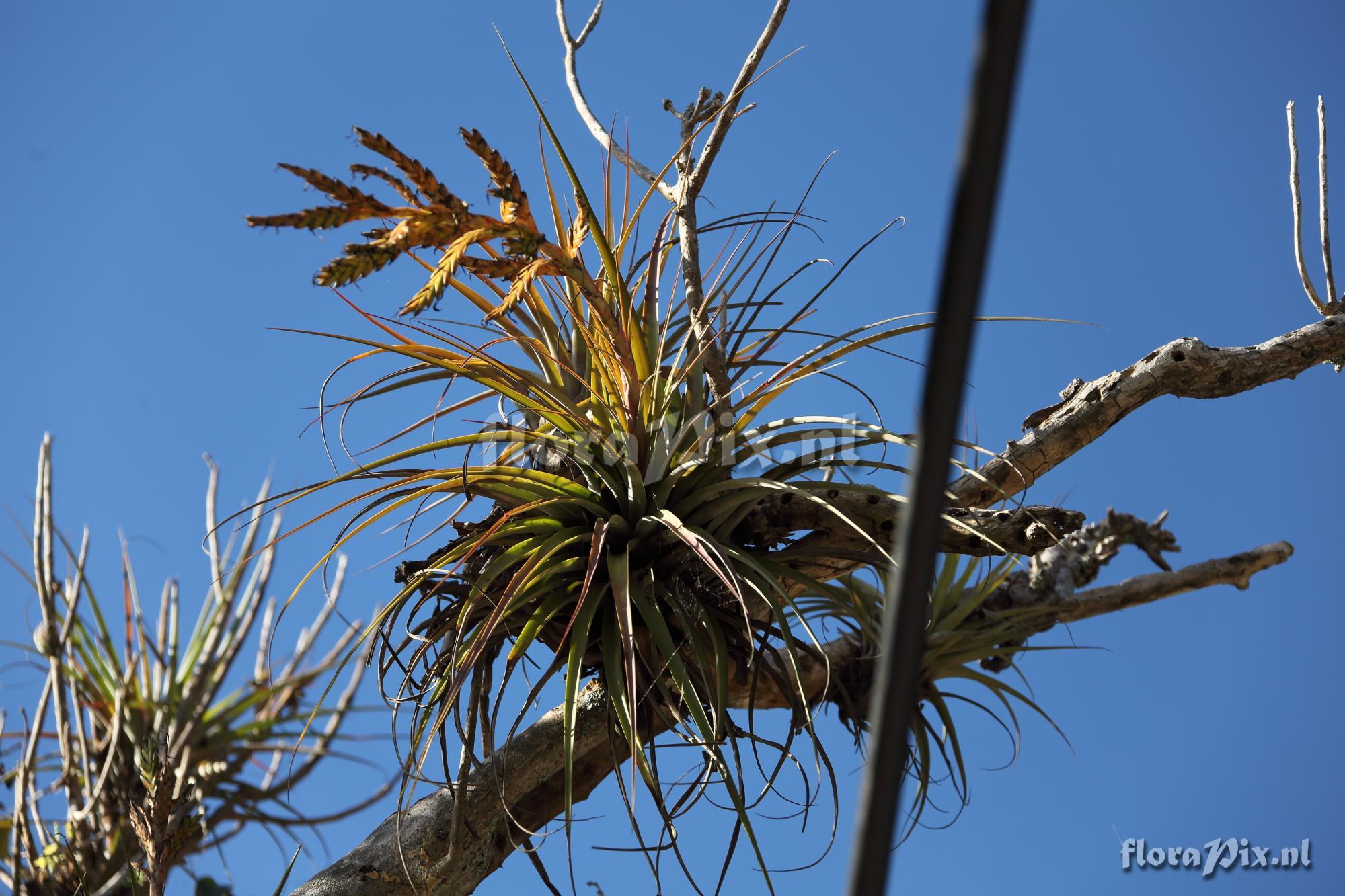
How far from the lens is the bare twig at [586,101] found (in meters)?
1.60

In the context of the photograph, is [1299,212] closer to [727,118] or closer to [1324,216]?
[1324,216]

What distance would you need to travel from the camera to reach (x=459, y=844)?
4.73ft

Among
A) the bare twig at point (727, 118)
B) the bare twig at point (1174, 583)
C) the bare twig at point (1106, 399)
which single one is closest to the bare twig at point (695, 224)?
the bare twig at point (727, 118)

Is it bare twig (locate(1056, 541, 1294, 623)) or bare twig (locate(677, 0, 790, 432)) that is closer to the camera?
bare twig (locate(677, 0, 790, 432))

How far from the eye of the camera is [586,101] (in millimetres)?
1681

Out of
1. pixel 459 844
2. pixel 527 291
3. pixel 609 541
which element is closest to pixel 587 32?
pixel 527 291

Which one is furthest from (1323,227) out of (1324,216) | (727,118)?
(727,118)

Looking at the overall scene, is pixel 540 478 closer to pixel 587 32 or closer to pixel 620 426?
pixel 620 426

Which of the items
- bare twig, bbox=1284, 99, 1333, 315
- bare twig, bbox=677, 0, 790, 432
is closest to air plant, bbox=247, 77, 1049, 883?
bare twig, bbox=677, 0, 790, 432

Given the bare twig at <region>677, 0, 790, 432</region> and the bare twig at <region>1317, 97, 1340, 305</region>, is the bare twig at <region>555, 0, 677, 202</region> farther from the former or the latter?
the bare twig at <region>1317, 97, 1340, 305</region>

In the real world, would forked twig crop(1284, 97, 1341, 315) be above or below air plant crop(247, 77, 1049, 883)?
above

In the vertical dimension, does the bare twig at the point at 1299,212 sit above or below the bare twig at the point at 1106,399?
above

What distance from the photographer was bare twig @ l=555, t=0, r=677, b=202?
1.60m

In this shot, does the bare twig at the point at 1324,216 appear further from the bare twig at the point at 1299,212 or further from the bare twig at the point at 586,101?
the bare twig at the point at 586,101
